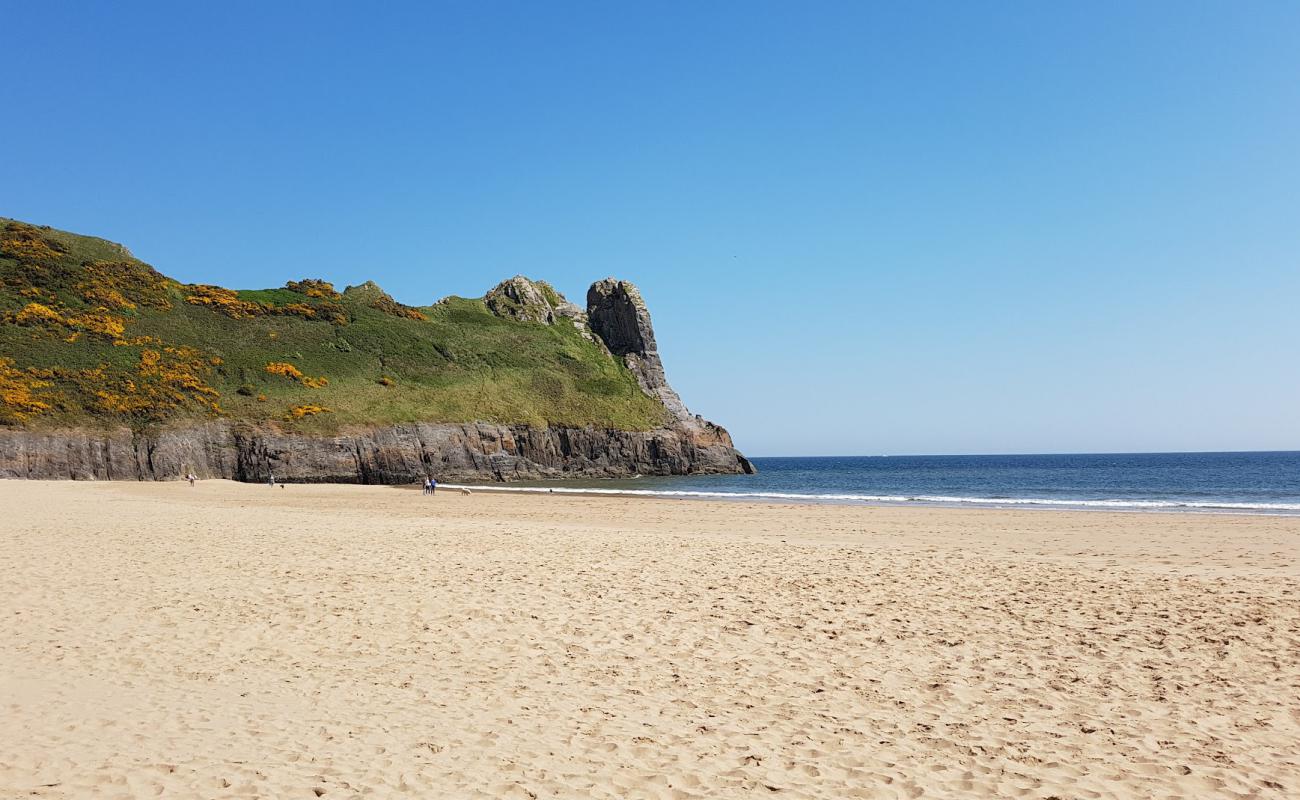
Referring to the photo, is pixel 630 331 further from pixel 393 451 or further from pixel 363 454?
pixel 363 454

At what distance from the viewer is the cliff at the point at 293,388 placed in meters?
65.2

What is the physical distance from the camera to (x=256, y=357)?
84.8m

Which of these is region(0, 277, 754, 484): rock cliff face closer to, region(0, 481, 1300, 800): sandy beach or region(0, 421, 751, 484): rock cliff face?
region(0, 421, 751, 484): rock cliff face

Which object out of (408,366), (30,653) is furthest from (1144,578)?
(408,366)

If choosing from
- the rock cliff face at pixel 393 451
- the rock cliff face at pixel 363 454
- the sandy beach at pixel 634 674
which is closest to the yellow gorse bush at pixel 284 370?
the rock cliff face at pixel 393 451

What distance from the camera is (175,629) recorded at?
1074cm

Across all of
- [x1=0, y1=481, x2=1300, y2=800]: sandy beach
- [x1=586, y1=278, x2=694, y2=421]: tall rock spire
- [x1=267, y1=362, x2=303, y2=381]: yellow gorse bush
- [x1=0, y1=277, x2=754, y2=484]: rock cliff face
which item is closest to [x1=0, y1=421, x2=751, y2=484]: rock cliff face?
[x1=0, y1=277, x2=754, y2=484]: rock cliff face

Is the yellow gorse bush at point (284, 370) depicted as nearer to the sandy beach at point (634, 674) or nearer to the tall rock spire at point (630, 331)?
the tall rock spire at point (630, 331)

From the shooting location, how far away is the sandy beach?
20.7ft

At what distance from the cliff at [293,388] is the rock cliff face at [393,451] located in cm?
17

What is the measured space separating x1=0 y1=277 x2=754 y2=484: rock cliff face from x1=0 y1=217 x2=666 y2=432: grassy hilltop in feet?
7.60

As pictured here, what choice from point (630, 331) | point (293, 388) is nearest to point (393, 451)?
point (293, 388)

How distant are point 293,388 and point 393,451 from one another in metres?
15.1

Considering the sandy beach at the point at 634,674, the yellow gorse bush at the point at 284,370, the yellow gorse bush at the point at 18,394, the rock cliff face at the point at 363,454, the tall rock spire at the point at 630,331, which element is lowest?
the sandy beach at the point at 634,674
